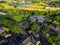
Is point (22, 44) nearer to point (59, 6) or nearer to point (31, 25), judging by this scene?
point (31, 25)

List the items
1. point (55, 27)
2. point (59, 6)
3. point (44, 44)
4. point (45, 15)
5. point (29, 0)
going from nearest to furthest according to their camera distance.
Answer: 1. point (44, 44)
2. point (55, 27)
3. point (45, 15)
4. point (59, 6)
5. point (29, 0)

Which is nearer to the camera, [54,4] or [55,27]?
[55,27]

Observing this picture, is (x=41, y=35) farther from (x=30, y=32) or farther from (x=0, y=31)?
(x=0, y=31)

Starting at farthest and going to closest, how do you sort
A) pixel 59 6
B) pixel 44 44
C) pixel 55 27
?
pixel 59 6 → pixel 55 27 → pixel 44 44

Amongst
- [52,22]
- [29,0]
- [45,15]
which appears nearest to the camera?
[52,22]

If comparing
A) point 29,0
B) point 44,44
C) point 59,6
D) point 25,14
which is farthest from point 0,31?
point 29,0

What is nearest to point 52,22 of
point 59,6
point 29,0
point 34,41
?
point 34,41

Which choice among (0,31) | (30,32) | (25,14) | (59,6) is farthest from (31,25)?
(59,6)

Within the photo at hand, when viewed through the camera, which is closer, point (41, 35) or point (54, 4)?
point (41, 35)

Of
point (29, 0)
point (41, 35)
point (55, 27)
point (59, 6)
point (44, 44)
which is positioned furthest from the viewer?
point (29, 0)
